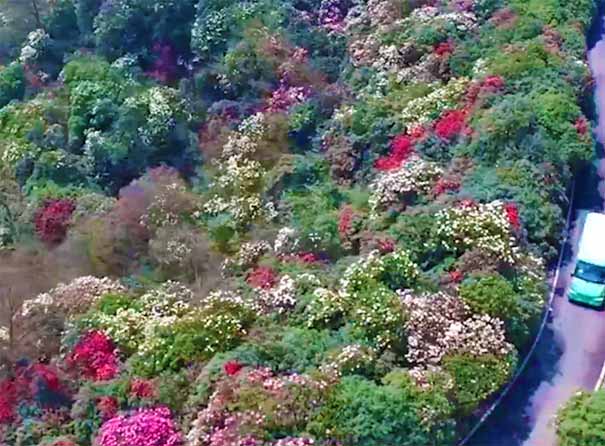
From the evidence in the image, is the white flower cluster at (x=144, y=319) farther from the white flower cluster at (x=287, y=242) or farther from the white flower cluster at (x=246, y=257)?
the white flower cluster at (x=287, y=242)

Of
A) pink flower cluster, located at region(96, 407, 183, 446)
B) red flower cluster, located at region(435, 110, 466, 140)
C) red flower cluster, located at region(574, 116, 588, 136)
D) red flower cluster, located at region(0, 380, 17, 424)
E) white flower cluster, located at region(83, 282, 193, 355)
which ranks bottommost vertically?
red flower cluster, located at region(0, 380, 17, 424)

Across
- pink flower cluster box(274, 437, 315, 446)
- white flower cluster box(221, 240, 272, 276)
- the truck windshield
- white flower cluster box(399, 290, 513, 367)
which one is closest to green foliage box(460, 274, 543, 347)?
white flower cluster box(399, 290, 513, 367)

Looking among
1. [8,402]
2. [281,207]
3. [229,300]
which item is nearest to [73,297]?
[8,402]

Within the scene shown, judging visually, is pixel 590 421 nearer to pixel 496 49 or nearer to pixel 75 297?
pixel 75 297

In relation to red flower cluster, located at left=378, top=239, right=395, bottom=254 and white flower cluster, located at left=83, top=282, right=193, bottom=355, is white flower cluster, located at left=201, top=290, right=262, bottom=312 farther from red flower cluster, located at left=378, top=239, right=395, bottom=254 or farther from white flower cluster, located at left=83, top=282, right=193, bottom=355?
red flower cluster, located at left=378, top=239, right=395, bottom=254

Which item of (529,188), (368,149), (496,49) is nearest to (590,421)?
(529,188)

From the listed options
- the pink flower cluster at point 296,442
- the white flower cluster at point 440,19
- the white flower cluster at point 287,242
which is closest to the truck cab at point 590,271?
the white flower cluster at point 287,242
